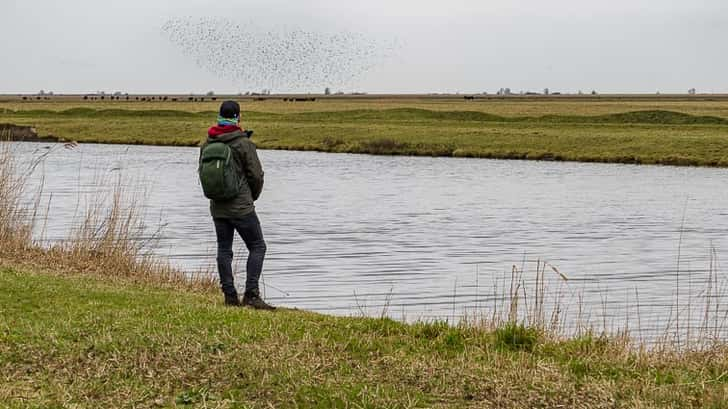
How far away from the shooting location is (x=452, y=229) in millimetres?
30656

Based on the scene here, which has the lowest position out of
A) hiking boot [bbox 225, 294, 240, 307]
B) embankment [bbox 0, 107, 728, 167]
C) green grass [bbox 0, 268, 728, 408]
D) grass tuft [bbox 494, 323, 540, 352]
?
embankment [bbox 0, 107, 728, 167]

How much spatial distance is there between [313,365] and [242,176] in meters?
4.29

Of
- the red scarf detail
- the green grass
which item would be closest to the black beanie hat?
the red scarf detail

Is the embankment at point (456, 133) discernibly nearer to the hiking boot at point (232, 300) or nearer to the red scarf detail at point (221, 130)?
the hiking boot at point (232, 300)

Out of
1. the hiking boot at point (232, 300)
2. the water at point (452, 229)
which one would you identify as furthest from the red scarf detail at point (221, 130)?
the water at point (452, 229)

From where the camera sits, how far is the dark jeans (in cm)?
1343

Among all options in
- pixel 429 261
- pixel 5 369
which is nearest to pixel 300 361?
pixel 5 369

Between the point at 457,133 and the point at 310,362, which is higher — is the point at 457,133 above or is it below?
Answer: below

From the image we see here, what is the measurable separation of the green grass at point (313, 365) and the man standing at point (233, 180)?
1544mm

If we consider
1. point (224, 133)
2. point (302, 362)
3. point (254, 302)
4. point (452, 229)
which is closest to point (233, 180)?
point (224, 133)

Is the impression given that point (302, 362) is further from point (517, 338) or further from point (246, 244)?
point (246, 244)

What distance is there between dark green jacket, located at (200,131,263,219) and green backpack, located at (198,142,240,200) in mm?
97

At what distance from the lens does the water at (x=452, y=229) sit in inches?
752

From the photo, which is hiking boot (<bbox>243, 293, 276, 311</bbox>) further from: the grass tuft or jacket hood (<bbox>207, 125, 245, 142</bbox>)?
the grass tuft
